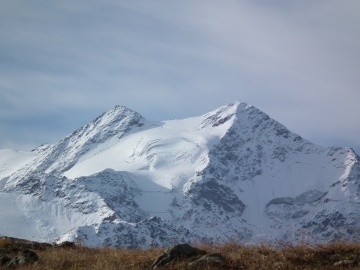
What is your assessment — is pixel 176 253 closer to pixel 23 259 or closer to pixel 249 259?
pixel 249 259

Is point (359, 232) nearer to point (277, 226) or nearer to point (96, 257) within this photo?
point (277, 226)

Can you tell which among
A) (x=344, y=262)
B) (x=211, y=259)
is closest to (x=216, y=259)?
(x=211, y=259)

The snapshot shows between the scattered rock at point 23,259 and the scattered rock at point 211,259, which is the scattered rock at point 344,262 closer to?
the scattered rock at point 211,259

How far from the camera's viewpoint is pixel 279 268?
→ 10336mm

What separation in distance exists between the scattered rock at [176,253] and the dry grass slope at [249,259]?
0.21 metres

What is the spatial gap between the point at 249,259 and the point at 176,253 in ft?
5.11

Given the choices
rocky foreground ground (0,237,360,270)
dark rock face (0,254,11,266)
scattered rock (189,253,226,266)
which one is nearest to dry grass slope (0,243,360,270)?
rocky foreground ground (0,237,360,270)

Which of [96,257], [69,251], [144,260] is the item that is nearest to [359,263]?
[144,260]

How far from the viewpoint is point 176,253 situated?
1134 centimetres

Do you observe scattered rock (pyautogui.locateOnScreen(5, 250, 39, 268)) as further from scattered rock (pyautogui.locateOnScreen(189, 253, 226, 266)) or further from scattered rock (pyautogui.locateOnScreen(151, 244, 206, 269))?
scattered rock (pyautogui.locateOnScreen(189, 253, 226, 266))

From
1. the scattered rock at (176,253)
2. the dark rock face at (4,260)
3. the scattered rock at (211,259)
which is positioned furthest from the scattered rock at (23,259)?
the scattered rock at (211,259)

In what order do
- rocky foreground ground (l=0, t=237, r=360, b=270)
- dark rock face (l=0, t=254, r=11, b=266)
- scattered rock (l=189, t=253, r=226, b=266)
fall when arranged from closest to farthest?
rocky foreground ground (l=0, t=237, r=360, b=270) → scattered rock (l=189, t=253, r=226, b=266) → dark rock face (l=0, t=254, r=11, b=266)

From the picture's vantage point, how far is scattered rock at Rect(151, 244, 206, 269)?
439 inches

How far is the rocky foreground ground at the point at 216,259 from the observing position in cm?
1061
